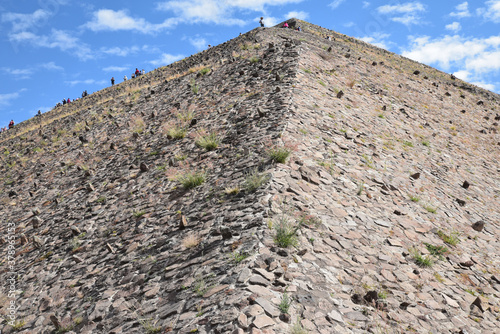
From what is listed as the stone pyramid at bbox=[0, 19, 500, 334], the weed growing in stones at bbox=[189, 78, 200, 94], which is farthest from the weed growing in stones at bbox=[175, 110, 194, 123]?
the weed growing in stones at bbox=[189, 78, 200, 94]

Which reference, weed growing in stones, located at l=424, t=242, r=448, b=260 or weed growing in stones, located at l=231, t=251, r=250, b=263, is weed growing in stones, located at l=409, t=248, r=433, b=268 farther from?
weed growing in stones, located at l=231, t=251, r=250, b=263

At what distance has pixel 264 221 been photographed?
6.63 metres

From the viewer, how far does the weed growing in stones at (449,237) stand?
8.40m

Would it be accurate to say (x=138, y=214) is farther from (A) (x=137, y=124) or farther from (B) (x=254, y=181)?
(A) (x=137, y=124)

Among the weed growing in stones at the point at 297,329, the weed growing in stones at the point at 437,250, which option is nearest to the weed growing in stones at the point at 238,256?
the weed growing in stones at the point at 297,329

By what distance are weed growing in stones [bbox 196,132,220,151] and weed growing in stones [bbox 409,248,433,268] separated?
663cm

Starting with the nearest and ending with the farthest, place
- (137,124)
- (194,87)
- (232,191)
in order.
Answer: (232,191)
(137,124)
(194,87)

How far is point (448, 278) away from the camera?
7160 mm

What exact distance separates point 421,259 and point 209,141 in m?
7.10

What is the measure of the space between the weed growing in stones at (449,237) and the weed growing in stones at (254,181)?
4.81m

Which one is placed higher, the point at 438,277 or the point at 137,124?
the point at 137,124

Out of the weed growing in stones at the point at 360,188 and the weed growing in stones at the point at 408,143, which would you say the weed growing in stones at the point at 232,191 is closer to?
the weed growing in stones at the point at 360,188

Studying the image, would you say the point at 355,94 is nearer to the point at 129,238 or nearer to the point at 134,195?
the point at 134,195

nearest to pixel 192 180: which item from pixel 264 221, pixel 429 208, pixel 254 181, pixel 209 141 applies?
pixel 209 141
